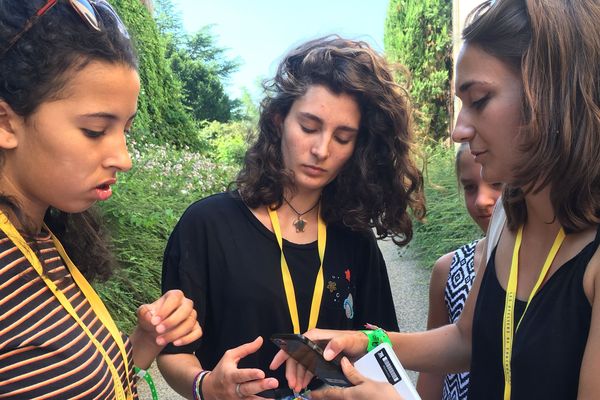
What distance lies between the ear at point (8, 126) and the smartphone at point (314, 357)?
2.94ft

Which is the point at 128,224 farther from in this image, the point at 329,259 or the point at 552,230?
the point at 552,230

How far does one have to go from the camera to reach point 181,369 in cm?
187

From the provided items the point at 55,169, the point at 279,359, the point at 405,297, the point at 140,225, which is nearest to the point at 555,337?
the point at 279,359

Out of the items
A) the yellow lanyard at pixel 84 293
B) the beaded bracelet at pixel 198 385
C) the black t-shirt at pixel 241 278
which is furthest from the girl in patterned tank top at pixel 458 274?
the yellow lanyard at pixel 84 293

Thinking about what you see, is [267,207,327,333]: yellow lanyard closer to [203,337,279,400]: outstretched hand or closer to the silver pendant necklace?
the silver pendant necklace

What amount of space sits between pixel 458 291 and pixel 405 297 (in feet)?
14.3

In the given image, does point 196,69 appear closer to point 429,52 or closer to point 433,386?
point 429,52

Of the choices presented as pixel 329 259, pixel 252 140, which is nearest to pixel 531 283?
pixel 329 259

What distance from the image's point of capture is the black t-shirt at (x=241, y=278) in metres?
1.93

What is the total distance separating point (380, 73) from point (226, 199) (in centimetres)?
81

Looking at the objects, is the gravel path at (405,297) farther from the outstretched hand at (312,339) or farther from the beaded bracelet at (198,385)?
the outstretched hand at (312,339)

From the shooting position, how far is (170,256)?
1.99 metres

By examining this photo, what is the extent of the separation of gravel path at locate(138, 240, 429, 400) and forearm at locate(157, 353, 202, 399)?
106 inches

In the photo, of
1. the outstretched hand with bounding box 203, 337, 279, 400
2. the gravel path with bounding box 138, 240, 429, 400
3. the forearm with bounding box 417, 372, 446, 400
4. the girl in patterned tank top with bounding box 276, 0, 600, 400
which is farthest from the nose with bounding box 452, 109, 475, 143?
the gravel path with bounding box 138, 240, 429, 400
